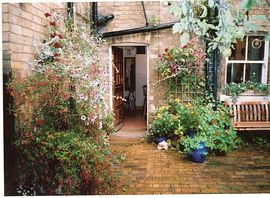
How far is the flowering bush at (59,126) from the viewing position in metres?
2.75

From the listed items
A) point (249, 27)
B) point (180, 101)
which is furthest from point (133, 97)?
point (249, 27)

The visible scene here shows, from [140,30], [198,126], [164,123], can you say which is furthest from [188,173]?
[140,30]

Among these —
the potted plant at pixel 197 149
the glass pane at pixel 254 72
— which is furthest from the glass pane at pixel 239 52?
the potted plant at pixel 197 149

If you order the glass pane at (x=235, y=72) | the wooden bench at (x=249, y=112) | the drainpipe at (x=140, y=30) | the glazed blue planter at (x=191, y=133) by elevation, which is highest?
the drainpipe at (x=140, y=30)

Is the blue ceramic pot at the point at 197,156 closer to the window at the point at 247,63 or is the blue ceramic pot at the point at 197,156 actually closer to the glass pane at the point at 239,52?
the window at the point at 247,63

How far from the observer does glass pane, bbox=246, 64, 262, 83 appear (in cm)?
580

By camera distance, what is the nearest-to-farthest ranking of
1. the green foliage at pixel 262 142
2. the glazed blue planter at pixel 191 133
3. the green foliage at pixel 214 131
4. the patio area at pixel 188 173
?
the patio area at pixel 188 173 → the green foliage at pixel 214 131 → the glazed blue planter at pixel 191 133 → the green foliage at pixel 262 142

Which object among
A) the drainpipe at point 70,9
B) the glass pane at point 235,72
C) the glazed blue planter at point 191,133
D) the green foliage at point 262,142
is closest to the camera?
the drainpipe at point 70,9

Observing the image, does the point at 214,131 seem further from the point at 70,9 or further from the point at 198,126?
the point at 70,9

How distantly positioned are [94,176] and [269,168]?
114 inches

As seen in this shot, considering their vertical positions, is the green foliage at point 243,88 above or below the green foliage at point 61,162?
above

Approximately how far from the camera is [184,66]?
556 cm

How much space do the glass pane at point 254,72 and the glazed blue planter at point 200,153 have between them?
2.20 m

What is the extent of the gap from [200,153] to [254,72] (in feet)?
8.10
